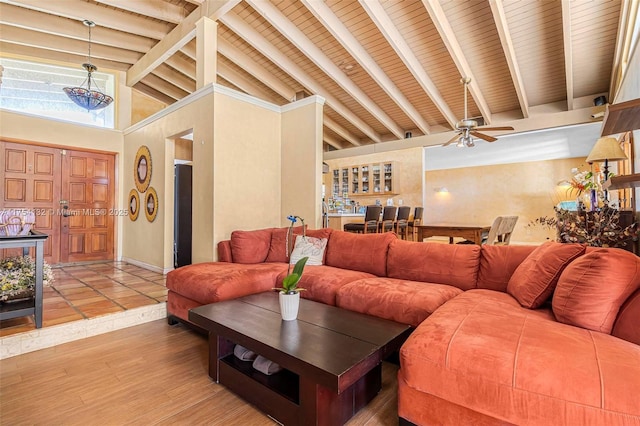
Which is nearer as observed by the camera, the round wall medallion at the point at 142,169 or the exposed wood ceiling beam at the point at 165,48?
the exposed wood ceiling beam at the point at 165,48

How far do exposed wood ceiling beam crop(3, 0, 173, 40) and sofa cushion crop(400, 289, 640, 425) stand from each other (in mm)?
5774

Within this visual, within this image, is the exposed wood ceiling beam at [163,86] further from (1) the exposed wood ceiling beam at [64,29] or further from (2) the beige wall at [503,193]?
(2) the beige wall at [503,193]

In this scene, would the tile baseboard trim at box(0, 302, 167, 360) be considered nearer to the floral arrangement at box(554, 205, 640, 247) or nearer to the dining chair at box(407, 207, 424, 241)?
the floral arrangement at box(554, 205, 640, 247)

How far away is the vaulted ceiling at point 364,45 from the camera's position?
388 cm

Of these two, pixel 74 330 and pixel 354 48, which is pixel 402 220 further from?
pixel 74 330

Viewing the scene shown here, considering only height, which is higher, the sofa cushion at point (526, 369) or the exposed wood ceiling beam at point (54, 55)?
the exposed wood ceiling beam at point (54, 55)

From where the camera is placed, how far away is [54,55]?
17.2ft

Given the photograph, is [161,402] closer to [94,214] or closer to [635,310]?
[635,310]

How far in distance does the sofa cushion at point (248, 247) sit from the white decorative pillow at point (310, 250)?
48cm

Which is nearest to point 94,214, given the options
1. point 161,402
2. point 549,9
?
point 161,402

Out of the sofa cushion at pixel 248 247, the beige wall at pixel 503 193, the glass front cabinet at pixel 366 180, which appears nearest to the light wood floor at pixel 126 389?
the sofa cushion at pixel 248 247

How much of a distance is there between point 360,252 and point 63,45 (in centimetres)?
593

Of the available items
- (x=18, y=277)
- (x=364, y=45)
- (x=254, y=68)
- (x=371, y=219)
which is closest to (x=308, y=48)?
(x=364, y=45)

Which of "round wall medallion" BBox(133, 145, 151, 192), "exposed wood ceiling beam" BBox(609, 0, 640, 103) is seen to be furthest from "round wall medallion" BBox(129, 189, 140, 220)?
"exposed wood ceiling beam" BBox(609, 0, 640, 103)
